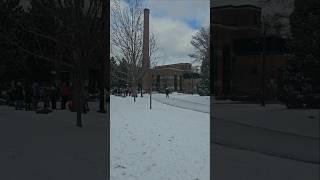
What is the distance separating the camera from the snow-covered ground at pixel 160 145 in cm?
719

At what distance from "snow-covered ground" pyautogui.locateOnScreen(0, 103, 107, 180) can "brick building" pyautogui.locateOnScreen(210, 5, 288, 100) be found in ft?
7.21

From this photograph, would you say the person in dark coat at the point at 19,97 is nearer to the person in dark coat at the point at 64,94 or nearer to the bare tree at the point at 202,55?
the person in dark coat at the point at 64,94

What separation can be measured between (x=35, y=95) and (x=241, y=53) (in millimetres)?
4539

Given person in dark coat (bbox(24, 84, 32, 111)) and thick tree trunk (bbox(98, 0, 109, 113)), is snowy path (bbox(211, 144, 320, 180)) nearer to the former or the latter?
thick tree trunk (bbox(98, 0, 109, 113))

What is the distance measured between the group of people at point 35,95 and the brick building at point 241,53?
3.44m

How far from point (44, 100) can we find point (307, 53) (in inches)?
202

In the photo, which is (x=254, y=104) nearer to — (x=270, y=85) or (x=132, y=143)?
(x=270, y=85)

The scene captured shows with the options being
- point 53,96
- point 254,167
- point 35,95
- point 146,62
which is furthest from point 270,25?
point 146,62

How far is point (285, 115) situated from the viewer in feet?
20.6

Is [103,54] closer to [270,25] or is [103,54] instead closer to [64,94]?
[64,94]

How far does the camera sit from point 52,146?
808cm

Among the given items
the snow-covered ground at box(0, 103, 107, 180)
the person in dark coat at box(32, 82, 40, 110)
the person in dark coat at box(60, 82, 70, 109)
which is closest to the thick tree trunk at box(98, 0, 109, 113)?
the snow-covered ground at box(0, 103, 107, 180)

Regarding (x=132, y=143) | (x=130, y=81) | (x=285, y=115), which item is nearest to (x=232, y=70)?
(x=285, y=115)

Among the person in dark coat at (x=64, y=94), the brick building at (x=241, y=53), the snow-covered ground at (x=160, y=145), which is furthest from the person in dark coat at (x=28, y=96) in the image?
the brick building at (x=241, y=53)
